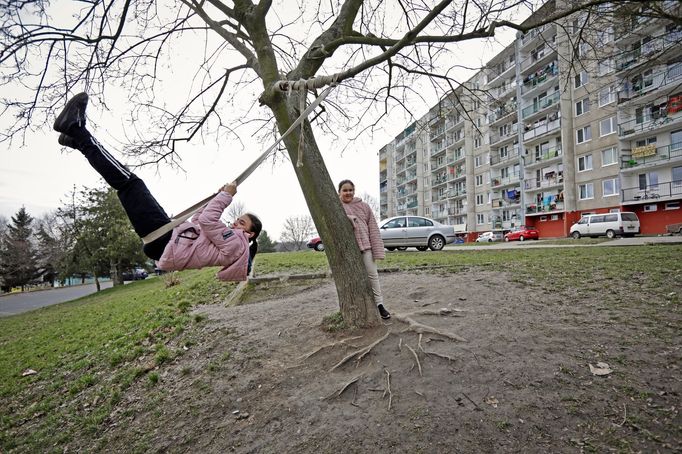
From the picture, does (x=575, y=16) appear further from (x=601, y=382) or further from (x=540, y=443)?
(x=540, y=443)

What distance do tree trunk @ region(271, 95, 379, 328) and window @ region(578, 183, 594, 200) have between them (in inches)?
1376

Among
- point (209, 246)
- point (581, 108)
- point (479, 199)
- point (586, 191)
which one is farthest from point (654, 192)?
point (209, 246)

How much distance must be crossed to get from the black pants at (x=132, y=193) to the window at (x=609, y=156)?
3595 centimetres

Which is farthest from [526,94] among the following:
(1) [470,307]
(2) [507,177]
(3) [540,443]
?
(3) [540,443]

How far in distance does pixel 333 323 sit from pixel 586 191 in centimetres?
3549

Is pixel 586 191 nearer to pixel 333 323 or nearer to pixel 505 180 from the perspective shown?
pixel 505 180

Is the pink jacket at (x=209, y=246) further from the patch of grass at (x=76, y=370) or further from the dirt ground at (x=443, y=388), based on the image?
the patch of grass at (x=76, y=370)

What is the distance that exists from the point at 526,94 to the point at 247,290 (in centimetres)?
4128

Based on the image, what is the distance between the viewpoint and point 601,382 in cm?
299

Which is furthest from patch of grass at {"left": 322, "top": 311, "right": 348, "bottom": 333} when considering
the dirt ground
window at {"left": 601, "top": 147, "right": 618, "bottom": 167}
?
window at {"left": 601, "top": 147, "right": 618, "bottom": 167}

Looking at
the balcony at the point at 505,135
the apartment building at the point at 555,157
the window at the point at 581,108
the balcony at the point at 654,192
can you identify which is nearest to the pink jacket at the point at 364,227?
the apartment building at the point at 555,157

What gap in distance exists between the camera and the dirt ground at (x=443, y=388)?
8.55ft

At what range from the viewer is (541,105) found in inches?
1458

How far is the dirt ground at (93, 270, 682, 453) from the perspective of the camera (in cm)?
261
